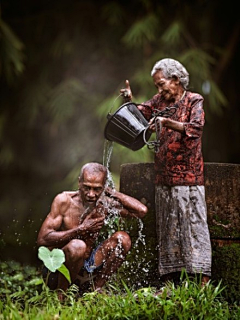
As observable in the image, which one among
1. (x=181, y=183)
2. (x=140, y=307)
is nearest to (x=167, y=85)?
(x=181, y=183)

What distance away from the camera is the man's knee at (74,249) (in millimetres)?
3455

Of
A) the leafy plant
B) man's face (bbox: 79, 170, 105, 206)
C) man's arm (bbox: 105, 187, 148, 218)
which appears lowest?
the leafy plant

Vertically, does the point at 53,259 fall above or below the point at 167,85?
below

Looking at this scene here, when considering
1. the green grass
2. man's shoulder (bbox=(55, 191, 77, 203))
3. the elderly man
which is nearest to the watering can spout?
the elderly man

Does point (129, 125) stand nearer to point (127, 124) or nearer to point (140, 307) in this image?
point (127, 124)

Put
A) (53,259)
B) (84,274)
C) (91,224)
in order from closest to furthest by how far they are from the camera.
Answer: (53,259) < (91,224) < (84,274)

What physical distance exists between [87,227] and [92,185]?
11.7 inches

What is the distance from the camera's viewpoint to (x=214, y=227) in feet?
13.3

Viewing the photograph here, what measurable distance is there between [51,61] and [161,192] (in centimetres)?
367

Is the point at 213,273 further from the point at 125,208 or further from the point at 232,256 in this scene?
the point at 125,208

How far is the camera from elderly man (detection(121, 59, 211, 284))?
140 inches

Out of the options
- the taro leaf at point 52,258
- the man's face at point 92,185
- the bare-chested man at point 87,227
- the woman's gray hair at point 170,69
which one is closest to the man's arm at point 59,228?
the bare-chested man at point 87,227

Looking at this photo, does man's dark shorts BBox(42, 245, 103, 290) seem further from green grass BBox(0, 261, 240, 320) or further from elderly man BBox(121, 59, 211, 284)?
elderly man BBox(121, 59, 211, 284)

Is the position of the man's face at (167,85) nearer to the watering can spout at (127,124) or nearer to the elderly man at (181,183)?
the elderly man at (181,183)
